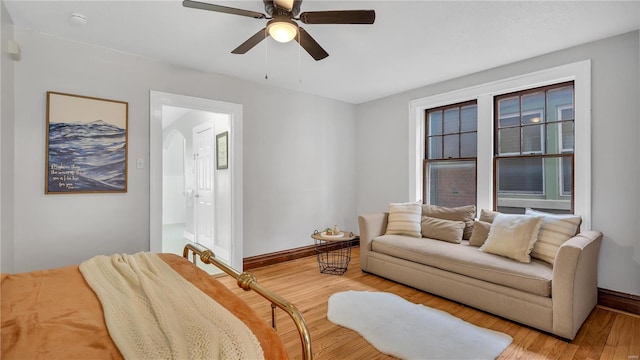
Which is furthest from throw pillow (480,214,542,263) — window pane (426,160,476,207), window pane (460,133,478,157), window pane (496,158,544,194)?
window pane (460,133,478,157)

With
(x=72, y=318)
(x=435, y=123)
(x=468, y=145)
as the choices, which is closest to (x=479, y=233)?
(x=468, y=145)

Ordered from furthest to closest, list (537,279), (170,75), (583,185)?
(170,75) < (583,185) < (537,279)

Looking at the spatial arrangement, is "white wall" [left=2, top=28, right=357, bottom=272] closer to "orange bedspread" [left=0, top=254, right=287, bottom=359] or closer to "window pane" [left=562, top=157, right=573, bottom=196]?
"orange bedspread" [left=0, top=254, right=287, bottom=359]

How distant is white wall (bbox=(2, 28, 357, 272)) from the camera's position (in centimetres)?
261

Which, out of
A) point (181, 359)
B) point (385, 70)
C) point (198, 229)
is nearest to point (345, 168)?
point (385, 70)

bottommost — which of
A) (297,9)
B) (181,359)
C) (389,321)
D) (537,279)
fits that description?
(389,321)

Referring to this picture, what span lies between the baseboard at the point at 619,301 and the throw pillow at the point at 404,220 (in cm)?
174

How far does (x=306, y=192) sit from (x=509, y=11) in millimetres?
3288

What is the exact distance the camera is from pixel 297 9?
2.03 metres

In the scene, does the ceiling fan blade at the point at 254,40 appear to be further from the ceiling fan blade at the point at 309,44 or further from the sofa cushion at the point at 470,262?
the sofa cushion at the point at 470,262

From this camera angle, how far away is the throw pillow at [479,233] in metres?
3.13

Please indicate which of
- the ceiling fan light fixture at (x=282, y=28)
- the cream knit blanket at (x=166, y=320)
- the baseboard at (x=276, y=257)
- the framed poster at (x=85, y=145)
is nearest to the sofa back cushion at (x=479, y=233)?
the baseboard at (x=276, y=257)

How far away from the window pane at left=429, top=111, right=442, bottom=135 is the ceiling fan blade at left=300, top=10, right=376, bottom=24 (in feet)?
9.16

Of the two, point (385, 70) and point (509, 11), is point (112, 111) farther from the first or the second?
point (509, 11)
